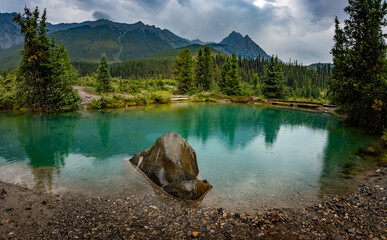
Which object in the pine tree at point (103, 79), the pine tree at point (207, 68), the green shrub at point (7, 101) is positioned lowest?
the green shrub at point (7, 101)

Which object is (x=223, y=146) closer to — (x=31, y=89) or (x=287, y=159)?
(x=287, y=159)

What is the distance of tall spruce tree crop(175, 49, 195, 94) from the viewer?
2280 inches

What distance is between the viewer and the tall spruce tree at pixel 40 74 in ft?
91.1

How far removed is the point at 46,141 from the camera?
16.5 metres

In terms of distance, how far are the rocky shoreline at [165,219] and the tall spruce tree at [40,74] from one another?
1056 inches

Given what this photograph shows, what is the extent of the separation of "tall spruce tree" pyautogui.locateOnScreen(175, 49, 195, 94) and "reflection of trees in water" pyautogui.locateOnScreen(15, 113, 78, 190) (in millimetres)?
35535

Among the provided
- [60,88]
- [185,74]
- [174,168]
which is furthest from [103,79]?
[174,168]

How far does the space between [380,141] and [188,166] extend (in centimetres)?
1721

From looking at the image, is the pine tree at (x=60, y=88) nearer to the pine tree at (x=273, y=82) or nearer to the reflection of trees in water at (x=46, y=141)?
the reflection of trees in water at (x=46, y=141)

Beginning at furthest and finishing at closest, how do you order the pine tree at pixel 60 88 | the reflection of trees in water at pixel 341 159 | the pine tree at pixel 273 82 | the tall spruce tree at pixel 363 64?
the pine tree at pixel 273 82, the pine tree at pixel 60 88, the tall spruce tree at pixel 363 64, the reflection of trees in water at pixel 341 159

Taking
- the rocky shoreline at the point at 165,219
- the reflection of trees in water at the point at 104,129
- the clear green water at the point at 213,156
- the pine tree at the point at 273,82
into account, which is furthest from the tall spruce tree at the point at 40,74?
the pine tree at the point at 273,82

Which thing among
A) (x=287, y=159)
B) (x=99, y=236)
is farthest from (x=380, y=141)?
(x=99, y=236)

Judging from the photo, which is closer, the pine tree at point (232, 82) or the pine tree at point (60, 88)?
the pine tree at point (60, 88)

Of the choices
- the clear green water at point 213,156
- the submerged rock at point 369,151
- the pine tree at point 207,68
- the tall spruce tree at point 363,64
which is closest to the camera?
the clear green water at point 213,156
